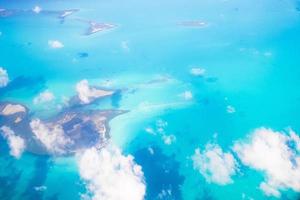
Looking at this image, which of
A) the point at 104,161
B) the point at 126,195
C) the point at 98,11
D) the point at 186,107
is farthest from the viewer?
the point at 98,11

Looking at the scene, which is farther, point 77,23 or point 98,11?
point 98,11

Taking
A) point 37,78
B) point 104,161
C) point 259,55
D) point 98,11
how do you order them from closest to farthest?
1. point 104,161
2. point 37,78
3. point 259,55
4. point 98,11

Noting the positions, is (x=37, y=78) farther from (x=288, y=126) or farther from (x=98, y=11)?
(x=288, y=126)

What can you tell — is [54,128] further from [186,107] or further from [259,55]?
[259,55]

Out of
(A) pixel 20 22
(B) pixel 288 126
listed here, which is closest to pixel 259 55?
Answer: (B) pixel 288 126

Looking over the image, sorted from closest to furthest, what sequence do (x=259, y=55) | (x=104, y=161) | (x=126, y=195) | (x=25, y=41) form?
(x=126, y=195), (x=104, y=161), (x=259, y=55), (x=25, y=41)

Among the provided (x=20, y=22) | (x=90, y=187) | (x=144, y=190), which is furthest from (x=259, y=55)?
(x=20, y=22)
